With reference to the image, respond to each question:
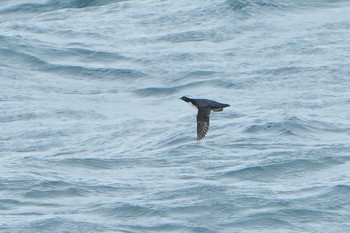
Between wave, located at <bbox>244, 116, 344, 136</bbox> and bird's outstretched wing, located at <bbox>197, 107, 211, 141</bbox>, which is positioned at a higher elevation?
bird's outstretched wing, located at <bbox>197, 107, 211, 141</bbox>

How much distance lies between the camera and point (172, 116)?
26141mm

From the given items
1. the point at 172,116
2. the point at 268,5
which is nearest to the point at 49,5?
A: the point at 268,5

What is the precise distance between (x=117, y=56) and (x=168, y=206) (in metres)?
8.83

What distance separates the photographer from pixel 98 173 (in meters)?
23.3

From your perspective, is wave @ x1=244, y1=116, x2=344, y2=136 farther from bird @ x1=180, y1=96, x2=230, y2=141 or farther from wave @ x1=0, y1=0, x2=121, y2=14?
wave @ x1=0, y1=0, x2=121, y2=14

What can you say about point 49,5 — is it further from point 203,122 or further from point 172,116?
point 203,122

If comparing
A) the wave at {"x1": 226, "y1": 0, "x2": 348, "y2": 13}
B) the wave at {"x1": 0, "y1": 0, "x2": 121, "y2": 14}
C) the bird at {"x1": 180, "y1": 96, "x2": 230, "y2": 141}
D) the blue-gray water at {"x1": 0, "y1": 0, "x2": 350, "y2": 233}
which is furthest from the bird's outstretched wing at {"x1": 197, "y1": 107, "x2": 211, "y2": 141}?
the wave at {"x1": 0, "y1": 0, "x2": 121, "y2": 14}

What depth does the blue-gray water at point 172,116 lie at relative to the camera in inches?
838

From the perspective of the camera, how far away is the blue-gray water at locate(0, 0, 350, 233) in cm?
2130

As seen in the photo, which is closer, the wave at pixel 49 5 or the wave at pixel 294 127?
the wave at pixel 294 127

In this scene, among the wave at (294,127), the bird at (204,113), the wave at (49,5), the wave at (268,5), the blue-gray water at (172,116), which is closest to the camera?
the bird at (204,113)

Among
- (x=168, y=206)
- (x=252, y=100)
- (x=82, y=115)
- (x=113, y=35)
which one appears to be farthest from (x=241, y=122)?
(x=113, y=35)

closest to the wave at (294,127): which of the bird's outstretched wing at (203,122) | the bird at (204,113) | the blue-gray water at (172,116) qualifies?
the blue-gray water at (172,116)

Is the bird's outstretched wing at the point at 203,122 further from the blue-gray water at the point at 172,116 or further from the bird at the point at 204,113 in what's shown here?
the blue-gray water at the point at 172,116
